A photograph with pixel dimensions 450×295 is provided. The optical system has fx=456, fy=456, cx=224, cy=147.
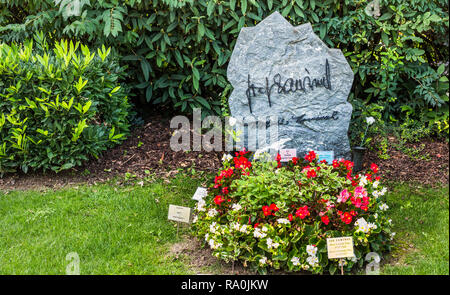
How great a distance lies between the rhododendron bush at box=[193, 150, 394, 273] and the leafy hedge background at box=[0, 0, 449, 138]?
2053 mm

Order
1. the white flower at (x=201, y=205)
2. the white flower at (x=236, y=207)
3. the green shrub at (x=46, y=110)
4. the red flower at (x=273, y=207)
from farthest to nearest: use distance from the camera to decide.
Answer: the green shrub at (x=46, y=110), the white flower at (x=201, y=205), the white flower at (x=236, y=207), the red flower at (x=273, y=207)

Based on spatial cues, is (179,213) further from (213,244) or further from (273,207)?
(273,207)

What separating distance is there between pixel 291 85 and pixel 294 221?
1.93 metres

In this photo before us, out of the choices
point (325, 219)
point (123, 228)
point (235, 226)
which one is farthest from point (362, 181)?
point (123, 228)

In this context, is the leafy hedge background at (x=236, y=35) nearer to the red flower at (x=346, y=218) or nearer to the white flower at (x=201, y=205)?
the white flower at (x=201, y=205)

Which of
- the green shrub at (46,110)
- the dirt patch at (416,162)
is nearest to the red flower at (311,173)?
the dirt patch at (416,162)

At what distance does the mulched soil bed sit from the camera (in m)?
4.73

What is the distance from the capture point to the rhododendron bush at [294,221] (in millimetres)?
3193

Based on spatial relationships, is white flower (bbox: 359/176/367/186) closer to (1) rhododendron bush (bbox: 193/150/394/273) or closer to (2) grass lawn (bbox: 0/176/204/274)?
(1) rhododendron bush (bbox: 193/150/394/273)

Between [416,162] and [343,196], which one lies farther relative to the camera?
[416,162]

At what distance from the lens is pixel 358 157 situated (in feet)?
16.1

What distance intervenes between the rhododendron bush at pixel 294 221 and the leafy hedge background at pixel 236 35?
205cm

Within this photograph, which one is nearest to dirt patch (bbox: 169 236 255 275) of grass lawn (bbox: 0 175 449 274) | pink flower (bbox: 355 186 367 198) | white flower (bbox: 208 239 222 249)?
grass lawn (bbox: 0 175 449 274)
